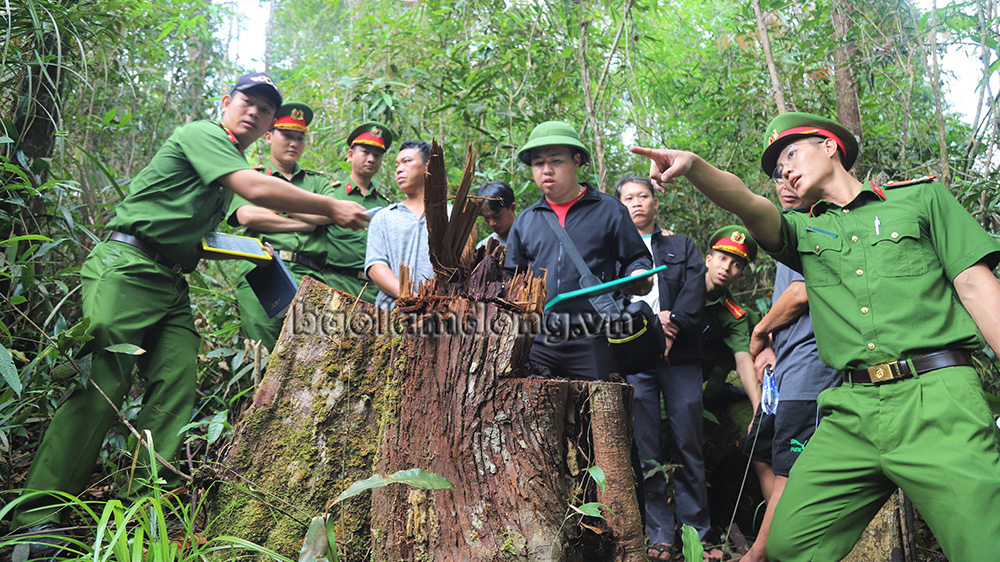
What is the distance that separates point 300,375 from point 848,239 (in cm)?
235

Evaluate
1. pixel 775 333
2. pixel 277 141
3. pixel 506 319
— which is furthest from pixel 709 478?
pixel 277 141

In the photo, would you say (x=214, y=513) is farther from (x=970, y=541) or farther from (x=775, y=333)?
(x=775, y=333)

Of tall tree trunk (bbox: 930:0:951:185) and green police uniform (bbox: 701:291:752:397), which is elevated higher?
tall tree trunk (bbox: 930:0:951:185)

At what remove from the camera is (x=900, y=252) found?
2.37 m

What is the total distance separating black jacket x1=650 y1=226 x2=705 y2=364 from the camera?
13.2 ft

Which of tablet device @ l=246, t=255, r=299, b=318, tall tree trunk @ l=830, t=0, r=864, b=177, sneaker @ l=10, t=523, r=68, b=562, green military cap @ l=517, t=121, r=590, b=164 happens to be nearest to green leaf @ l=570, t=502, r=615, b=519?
sneaker @ l=10, t=523, r=68, b=562

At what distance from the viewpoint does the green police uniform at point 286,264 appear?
4.44 m

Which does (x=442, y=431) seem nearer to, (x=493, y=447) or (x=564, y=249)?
(x=493, y=447)

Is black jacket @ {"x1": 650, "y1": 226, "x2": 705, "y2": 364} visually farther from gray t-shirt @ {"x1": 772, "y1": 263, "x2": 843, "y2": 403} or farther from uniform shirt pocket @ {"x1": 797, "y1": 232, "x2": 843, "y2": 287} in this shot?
uniform shirt pocket @ {"x1": 797, "y1": 232, "x2": 843, "y2": 287}

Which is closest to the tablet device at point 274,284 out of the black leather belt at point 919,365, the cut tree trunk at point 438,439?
the cut tree trunk at point 438,439

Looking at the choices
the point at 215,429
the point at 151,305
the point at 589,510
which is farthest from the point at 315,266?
the point at 589,510

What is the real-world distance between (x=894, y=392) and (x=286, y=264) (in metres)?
3.79

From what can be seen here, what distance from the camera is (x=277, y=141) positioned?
201 inches

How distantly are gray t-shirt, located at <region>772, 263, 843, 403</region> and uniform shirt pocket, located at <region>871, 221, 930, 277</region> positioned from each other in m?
0.92
